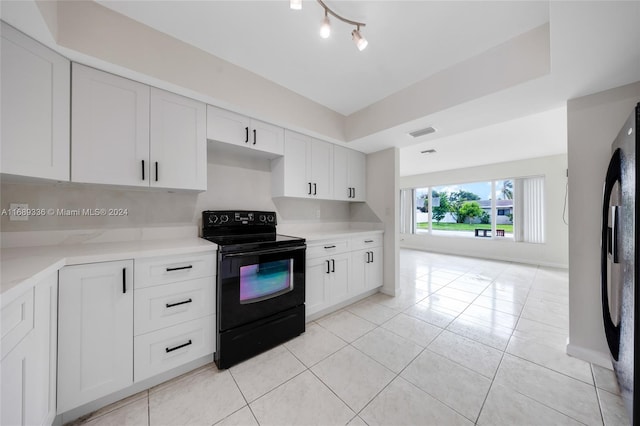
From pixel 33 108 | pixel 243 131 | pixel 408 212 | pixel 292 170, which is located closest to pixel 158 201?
pixel 33 108

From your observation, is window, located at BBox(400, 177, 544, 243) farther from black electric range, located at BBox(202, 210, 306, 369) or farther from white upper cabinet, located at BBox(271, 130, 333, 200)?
black electric range, located at BBox(202, 210, 306, 369)

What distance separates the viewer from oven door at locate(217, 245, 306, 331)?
1754mm

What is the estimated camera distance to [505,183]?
5754 mm

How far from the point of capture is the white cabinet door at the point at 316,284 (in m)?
2.43

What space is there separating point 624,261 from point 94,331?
122 inches

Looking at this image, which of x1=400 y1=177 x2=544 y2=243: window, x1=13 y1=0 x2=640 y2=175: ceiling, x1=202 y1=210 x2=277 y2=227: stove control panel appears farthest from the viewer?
x1=400 y1=177 x2=544 y2=243: window

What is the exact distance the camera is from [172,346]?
1.61m

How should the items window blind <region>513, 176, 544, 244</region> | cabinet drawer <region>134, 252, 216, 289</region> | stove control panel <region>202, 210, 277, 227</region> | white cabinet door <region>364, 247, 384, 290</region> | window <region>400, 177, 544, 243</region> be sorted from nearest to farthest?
1. cabinet drawer <region>134, 252, 216, 289</region>
2. stove control panel <region>202, 210, 277, 227</region>
3. white cabinet door <region>364, 247, 384, 290</region>
4. window blind <region>513, 176, 544, 244</region>
5. window <region>400, 177, 544, 243</region>

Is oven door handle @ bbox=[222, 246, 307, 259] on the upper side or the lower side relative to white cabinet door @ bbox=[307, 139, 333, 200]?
lower

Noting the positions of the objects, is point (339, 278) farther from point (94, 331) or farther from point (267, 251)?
point (94, 331)

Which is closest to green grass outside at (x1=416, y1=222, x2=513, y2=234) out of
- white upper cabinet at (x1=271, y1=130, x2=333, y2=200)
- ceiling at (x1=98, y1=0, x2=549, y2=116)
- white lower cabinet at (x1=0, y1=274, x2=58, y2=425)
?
white upper cabinet at (x1=271, y1=130, x2=333, y2=200)

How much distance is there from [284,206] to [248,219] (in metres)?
0.62

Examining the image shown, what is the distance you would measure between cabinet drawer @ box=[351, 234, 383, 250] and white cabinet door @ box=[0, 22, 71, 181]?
2.67 meters

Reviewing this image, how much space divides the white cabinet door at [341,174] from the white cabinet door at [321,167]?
0.08 metres
